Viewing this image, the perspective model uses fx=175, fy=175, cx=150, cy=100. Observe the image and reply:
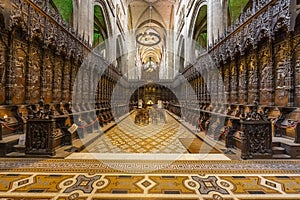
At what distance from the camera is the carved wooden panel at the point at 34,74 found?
5.18m

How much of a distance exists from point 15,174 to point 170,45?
2789 centimetres

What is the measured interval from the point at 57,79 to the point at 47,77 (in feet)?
1.85

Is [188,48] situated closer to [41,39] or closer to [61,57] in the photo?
[61,57]

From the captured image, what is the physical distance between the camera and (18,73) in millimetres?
4746

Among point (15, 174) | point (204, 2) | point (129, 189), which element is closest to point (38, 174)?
point (15, 174)

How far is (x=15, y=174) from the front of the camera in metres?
2.95

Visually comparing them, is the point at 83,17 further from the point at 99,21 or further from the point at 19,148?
the point at 19,148

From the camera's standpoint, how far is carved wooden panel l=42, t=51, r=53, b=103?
5.92 meters

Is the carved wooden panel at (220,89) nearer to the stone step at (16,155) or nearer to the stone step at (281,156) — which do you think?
the stone step at (281,156)

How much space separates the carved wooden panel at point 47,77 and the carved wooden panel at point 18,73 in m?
0.89

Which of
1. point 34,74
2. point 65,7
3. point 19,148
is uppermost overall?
point 65,7

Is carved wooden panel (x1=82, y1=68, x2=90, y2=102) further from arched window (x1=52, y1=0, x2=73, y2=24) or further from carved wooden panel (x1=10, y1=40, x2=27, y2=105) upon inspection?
arched window (x1=52, y1=0, x2=73, y2=24)

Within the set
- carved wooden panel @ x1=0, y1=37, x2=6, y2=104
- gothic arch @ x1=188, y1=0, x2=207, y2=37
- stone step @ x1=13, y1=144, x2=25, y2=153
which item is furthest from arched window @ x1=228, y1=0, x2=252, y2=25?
stone step @ x1=13, y1=144, x2=25, y2=153

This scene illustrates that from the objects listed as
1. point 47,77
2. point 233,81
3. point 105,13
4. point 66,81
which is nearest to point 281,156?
point 233,81
